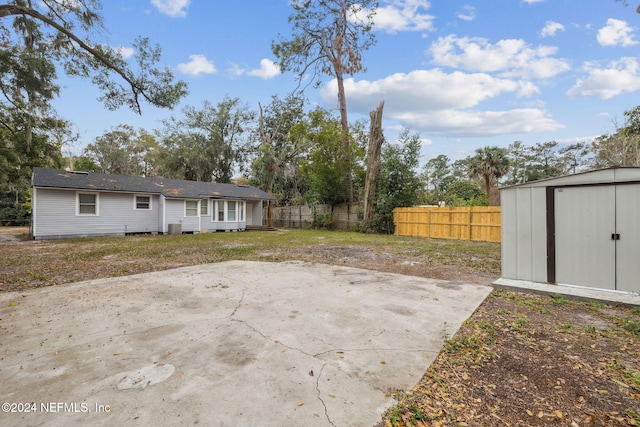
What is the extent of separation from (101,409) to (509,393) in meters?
2.94

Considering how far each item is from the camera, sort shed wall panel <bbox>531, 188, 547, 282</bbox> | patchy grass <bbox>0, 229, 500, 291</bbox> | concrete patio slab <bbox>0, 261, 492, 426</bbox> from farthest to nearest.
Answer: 1. patchy grass <bbox>0, 229, 500, 291</bbox>
2. shed wall panel <bbox>531, 188, 547, 282</bbox>
3. concrete patio slab <bbox>0, 261, 492, 426</bbox>

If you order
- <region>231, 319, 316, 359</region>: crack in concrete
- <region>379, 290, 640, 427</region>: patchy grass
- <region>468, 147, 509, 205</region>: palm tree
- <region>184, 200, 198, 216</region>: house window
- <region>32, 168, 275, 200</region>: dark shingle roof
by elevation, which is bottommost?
<region>379, 290, 640, 427</region>: patchy grass

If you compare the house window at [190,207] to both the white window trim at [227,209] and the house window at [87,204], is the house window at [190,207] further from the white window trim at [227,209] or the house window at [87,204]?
the house window at [87,204]

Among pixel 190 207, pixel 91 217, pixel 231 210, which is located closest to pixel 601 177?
pixel 190 207

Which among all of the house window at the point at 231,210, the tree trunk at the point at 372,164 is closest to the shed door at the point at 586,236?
the tree trunk at the point at 372,164

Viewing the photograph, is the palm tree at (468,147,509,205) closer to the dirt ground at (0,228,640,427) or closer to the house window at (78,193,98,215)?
the dirt ground at (0,228,640,427)

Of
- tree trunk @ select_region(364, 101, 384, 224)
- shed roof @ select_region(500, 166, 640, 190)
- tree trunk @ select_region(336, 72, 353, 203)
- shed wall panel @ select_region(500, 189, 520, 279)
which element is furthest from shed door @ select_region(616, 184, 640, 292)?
tree trunk @ select_region(336, 72, 353, 203)

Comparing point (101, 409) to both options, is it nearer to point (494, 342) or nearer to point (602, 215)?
point (494, 342)

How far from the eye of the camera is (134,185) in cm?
1586

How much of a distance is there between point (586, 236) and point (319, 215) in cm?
1582

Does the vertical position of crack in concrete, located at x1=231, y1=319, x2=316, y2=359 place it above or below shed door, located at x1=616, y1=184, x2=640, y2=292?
below

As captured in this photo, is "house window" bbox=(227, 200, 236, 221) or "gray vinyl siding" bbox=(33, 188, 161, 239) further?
"house window" bbox=(227, 200, 236, 221)

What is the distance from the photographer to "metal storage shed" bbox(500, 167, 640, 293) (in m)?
4.55

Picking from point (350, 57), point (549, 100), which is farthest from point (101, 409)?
point (350, 57)
